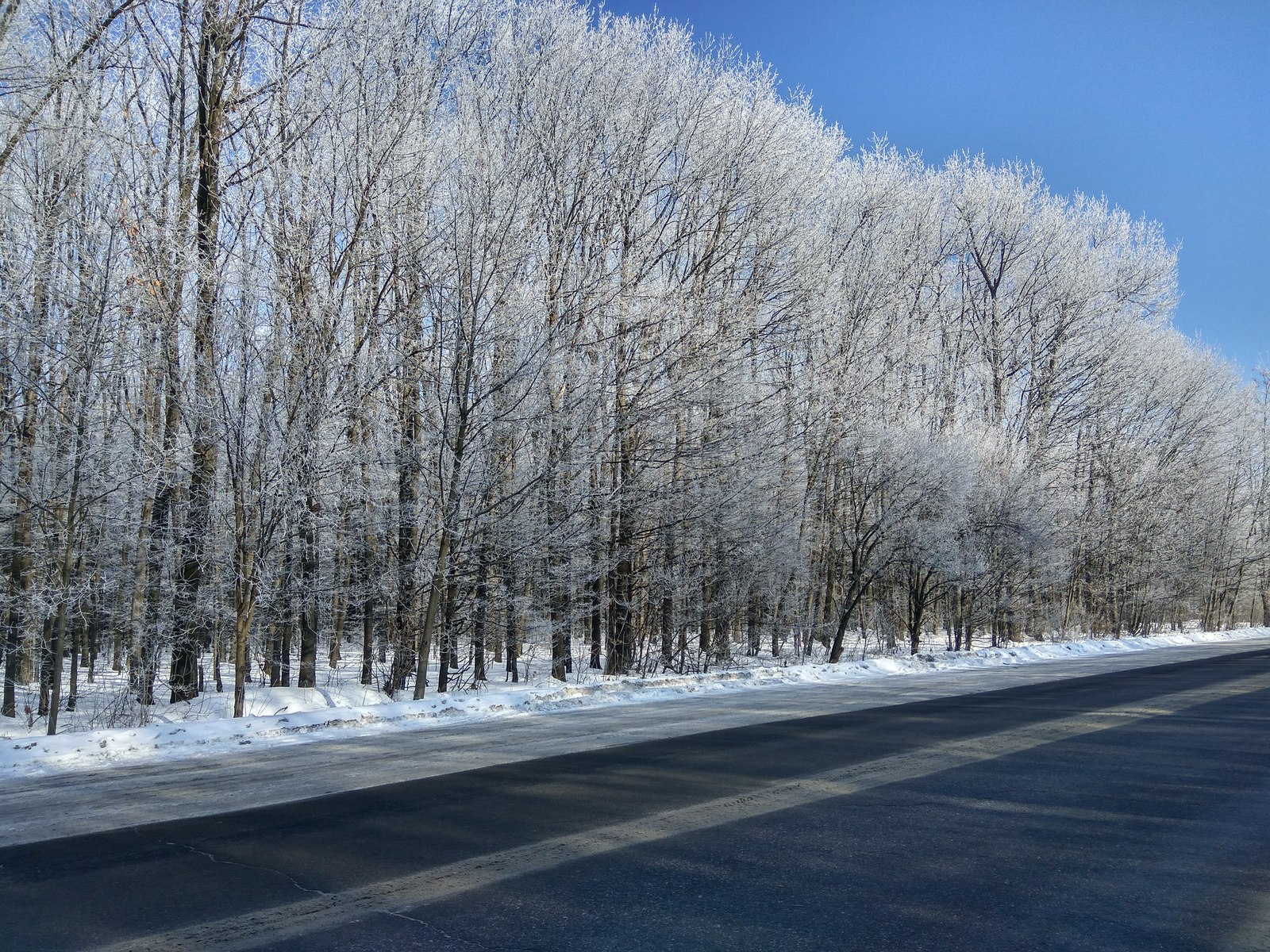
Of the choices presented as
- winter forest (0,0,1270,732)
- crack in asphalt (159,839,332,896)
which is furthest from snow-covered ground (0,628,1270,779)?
crack in asphalt (159,839,332,896)

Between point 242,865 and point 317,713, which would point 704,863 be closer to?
point 242,865

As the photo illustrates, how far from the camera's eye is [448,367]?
13641 millimetres

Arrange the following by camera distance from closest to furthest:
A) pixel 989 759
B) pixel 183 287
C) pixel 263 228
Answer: pixel 989 759, pixel 183 287, pixel 263 228

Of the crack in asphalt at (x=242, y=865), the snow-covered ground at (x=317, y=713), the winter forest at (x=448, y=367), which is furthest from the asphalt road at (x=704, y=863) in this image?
the winter forest at (x=448, y=367)

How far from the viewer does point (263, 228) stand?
504 inches

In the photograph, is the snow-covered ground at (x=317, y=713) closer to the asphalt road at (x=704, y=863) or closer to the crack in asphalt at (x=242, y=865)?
the asphalt road at (x=704, y=863)

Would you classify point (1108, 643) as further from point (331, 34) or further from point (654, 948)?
point (654, 948)

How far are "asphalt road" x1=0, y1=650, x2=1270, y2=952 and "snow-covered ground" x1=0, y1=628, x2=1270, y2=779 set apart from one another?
104 inches

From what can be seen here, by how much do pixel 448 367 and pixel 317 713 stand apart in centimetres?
592

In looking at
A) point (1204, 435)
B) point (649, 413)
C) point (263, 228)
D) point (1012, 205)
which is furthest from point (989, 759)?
point (1204, 435)

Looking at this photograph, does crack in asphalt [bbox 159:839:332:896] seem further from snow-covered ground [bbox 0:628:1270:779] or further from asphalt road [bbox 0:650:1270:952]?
snow-covered ground [bbox 0:628:1270:779]

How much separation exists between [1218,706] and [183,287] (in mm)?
14809

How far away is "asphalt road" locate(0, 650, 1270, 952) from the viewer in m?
3.72

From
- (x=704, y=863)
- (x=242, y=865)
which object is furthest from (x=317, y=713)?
(x=704, y=863)
